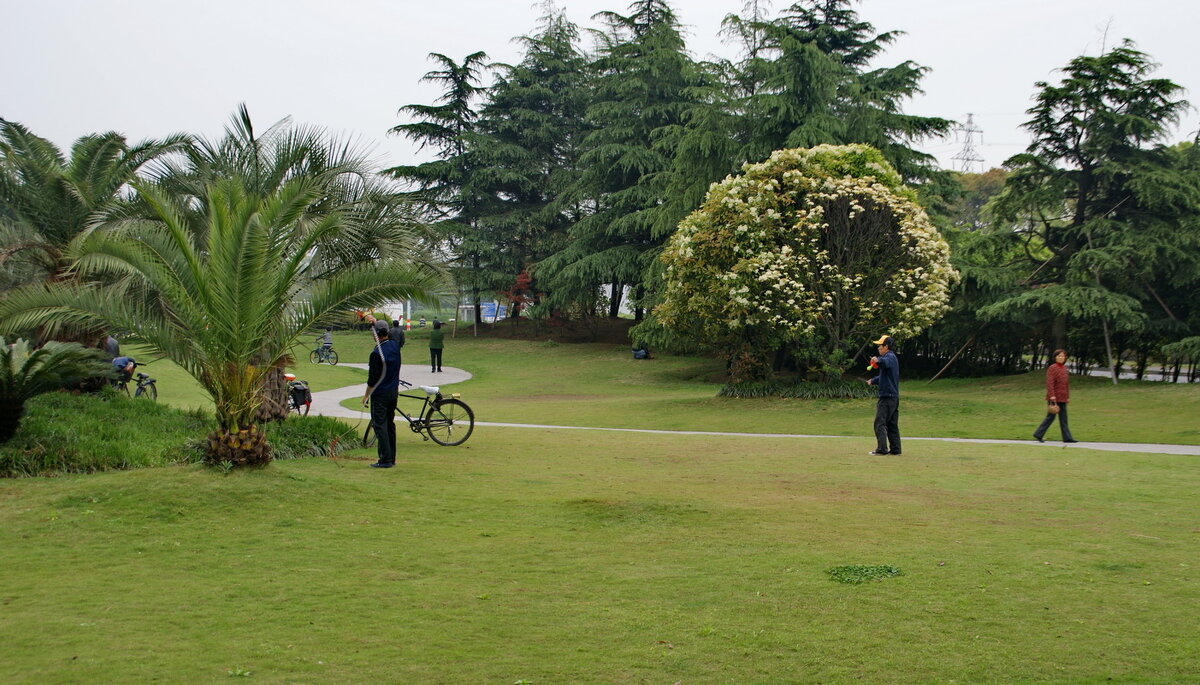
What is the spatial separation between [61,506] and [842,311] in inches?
Answer: 738

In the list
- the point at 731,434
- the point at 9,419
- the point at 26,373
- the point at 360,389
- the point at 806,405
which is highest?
the point at 26,373

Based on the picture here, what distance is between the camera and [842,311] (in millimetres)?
23078

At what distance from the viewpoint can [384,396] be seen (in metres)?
11.5

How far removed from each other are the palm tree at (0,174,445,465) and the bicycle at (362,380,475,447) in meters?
3.46

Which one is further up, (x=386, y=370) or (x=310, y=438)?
(x=386, y=370)

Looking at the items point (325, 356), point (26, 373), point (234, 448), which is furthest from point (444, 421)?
point (325, 356)

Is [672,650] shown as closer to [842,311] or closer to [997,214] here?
[842,311]

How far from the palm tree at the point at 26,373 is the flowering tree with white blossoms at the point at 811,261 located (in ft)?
46.7

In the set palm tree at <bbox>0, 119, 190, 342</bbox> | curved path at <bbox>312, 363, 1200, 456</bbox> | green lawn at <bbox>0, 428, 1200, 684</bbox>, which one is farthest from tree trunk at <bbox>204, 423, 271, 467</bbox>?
palm tree at <bbox>0, 119, 190, 342</bbox>

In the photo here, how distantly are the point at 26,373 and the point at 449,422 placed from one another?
229 inches

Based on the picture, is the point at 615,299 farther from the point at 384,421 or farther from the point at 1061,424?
the point at 384,421

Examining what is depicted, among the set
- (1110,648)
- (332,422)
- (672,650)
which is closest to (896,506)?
(1110,648)

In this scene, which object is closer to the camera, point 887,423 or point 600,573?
point 600,573

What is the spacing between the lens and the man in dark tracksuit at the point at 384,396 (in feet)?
37.6
